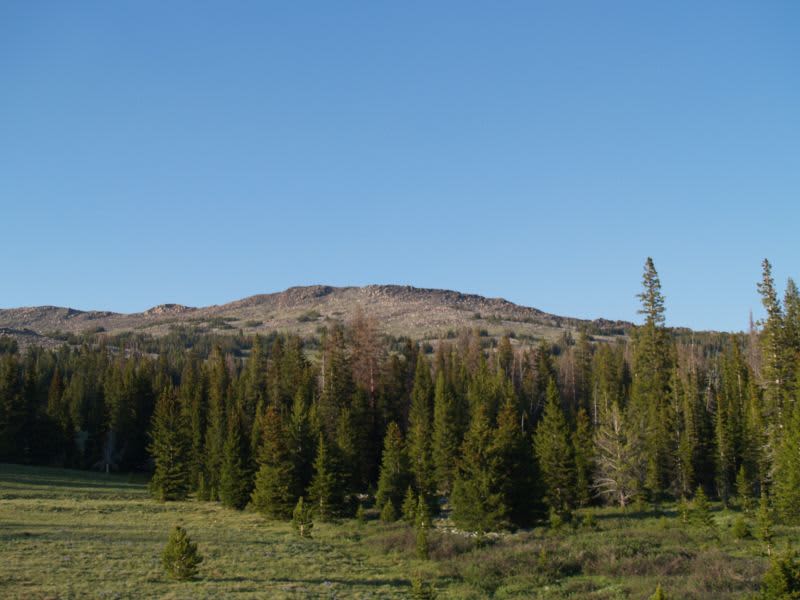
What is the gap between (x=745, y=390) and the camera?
7769 centimetres

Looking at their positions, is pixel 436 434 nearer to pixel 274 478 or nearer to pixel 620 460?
pixel 274 478

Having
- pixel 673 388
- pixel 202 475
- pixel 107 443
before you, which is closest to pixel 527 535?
pixel 673 388

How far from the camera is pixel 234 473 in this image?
203 feet

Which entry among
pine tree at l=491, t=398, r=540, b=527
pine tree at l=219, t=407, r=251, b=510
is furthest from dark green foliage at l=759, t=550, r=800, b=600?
pine tree at l=219, t=407, r=251, b=510

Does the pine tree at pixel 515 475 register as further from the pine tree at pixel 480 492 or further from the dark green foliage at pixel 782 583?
the dark green foliage at pixel 782 583

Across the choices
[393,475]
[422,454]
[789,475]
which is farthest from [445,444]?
[789,475]

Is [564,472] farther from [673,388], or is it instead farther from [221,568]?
[221,568]

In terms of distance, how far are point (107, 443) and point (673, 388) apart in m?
73.8

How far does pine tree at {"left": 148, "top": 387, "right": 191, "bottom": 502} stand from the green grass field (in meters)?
11.3

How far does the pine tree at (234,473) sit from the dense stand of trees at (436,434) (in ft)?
0.40

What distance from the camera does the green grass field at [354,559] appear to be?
92.7ft

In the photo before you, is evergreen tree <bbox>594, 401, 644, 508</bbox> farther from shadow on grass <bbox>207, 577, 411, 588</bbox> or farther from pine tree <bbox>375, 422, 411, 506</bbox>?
shadow on grass <bbox>207, 577, 411, 588</bbox>

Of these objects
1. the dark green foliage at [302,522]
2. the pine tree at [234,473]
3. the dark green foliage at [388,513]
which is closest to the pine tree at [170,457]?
the pine tree at [234,473]

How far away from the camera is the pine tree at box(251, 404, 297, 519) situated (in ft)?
184
